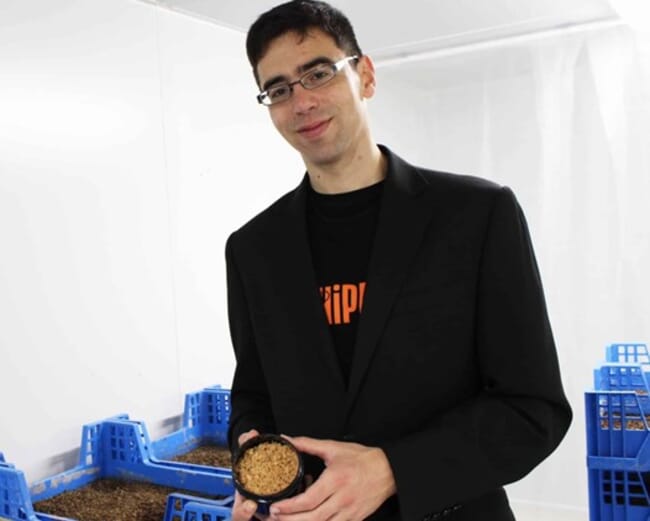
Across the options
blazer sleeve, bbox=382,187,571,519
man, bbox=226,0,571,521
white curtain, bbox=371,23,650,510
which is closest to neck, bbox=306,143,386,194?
man, bbox=226,0,571,521

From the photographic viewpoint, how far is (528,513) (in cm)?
329

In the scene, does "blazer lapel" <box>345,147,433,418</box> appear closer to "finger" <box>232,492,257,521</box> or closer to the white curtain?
"finger" <box>232,492,257,521</box>

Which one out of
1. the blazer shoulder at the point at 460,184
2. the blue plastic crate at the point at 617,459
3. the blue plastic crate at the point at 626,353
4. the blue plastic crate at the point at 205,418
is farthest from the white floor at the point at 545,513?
the blazer shoulder at the point at 460,184

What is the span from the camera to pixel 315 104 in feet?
3.52

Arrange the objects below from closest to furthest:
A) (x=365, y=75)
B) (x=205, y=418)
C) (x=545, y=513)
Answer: (x=365, y=75)
(x=205, y=418)
(x=545, y=513)

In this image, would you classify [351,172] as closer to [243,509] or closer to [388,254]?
[388,254]

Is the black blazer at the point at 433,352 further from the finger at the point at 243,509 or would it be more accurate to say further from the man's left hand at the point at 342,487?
the finger at the point at 243,509

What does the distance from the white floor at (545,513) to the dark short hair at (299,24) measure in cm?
273

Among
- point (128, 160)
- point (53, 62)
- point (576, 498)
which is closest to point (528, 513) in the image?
point (576, 498)

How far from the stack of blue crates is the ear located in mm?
985

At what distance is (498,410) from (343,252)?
353mm

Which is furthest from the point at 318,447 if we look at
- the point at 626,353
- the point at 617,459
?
the point at 626,353

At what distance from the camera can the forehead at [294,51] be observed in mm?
1092

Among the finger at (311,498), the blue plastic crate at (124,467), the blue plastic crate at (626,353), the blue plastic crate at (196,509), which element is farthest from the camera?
the blue plastic crate at (626,353)
